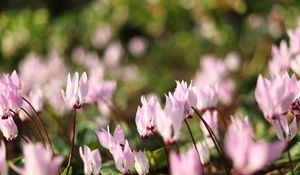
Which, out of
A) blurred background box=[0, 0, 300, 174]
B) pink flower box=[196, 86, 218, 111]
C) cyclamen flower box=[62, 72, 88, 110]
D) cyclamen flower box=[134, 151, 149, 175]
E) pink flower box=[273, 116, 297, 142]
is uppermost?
blurred background box=[0, 0, 300, 174]

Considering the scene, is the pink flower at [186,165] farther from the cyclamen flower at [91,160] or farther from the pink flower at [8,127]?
the pink flower at [8,127]

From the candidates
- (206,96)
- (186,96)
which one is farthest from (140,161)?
(206,96)

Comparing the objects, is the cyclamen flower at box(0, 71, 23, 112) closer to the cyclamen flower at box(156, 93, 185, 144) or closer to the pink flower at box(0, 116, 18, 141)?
the pink flower at box(0, 116, 18, 141)

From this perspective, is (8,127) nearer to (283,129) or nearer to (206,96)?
(206,96)

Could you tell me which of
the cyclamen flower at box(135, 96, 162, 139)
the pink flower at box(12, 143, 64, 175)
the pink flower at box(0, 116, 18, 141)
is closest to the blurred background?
the pink flower at box(0, 116, 18, 141)

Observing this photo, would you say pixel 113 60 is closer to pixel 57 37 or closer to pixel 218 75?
pixel 57 37

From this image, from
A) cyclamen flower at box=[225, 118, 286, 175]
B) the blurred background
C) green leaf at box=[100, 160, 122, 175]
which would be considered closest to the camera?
cyclamen flower at box=[225, 118, 286, 175]
